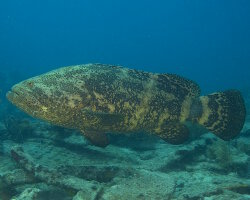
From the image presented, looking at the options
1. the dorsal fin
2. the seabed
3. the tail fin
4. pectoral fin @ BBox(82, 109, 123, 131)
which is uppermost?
the dorsal fin

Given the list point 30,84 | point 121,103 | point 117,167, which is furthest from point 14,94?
point 117,167

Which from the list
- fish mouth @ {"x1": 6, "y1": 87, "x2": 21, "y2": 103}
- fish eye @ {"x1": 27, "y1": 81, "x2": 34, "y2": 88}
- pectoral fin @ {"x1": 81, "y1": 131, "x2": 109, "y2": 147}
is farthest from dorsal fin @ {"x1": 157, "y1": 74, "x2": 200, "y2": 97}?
fish mouth @ {"x1": 6, "y1": 87, "x2": 21, "y2": 103}

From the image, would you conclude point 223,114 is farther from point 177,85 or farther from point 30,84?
point 30,84

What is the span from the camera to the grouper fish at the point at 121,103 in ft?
19.6

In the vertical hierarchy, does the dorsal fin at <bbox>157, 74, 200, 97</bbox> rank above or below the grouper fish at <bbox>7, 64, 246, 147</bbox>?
above

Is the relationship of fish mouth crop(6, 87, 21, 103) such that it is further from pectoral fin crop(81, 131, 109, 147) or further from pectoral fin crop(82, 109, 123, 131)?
pectoral fin crop(81, 131, 109, 147)

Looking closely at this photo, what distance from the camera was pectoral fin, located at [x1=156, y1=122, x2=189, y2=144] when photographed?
6.84 metres

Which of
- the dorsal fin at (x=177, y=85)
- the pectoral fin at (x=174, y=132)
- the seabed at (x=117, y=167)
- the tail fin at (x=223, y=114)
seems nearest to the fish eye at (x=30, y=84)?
the seabed at (x=117, y=167)

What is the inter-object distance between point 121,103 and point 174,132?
1547mm

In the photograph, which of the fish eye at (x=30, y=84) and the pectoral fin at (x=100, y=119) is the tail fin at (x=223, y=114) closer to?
the pectoral fin at (x=100, y=119)

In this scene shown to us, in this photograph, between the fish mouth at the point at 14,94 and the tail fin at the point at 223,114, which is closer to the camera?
the fish mouth at the point at 14,94

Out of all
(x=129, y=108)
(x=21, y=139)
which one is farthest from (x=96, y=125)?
(x=21, y=139)

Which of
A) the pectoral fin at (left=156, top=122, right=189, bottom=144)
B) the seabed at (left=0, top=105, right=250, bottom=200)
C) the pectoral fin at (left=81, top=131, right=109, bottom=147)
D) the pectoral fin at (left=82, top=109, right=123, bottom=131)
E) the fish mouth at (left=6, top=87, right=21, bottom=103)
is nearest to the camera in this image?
the seabed at (left=0, top=105, right=250, bottom=200)

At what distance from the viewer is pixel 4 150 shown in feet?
25.3
